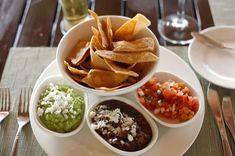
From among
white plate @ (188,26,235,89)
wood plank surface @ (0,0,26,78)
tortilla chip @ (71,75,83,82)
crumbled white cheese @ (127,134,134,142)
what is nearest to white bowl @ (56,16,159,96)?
tortilla chip @ (71,75,83,82)

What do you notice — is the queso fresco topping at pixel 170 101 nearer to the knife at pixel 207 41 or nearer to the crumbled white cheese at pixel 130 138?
the crumbled white cheese at pixel 130 138

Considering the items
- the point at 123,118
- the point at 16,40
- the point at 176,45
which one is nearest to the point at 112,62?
the point at 123,118

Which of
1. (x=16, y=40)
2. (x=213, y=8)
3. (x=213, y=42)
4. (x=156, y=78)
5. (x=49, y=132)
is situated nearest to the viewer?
(x=49, y=132)

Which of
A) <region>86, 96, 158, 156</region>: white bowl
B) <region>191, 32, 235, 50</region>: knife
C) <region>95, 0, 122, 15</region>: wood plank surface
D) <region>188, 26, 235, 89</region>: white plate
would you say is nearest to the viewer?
<region>86, 96, 158, 156</region>: white bowl

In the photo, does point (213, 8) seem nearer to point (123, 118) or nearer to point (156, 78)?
point (156, 78)

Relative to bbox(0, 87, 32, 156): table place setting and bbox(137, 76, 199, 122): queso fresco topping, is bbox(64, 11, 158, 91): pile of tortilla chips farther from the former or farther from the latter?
bbox(0, 87, 32, 156): table place setting

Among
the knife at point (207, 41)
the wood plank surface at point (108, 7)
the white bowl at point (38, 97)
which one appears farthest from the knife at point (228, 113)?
the wood plank surface at point (108, 7)
